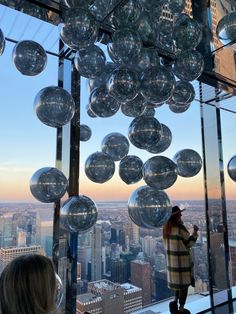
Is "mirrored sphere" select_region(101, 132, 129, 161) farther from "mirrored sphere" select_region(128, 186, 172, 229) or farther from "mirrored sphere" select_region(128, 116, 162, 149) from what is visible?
"mirrored sphere" select_region(128, 186, 172, 229)

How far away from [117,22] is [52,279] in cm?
156

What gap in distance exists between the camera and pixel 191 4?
10.5 ft

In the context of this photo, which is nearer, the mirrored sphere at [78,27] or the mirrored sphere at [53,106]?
the mirrored sphere at [78,27]

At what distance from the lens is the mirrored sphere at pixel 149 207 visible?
1829 mm

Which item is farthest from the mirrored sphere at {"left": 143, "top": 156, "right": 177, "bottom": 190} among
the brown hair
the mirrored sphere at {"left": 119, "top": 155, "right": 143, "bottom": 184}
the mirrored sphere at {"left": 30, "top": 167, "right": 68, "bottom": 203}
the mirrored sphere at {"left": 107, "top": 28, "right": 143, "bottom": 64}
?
the brown hair

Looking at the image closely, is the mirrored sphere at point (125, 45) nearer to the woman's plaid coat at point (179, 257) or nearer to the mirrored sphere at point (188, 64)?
the mirrored sphere at point (188, 64)

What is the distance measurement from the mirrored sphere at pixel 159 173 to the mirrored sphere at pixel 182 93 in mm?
512

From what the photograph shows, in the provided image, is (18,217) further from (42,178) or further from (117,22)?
(117,22)

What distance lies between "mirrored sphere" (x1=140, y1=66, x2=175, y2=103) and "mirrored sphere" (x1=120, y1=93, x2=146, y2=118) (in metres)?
0.23

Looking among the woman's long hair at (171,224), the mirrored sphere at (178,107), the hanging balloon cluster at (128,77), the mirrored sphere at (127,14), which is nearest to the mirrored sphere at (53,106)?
the hanging balloon cluster at (128,77)

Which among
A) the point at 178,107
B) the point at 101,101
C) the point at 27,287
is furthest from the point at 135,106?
the point at 27,287

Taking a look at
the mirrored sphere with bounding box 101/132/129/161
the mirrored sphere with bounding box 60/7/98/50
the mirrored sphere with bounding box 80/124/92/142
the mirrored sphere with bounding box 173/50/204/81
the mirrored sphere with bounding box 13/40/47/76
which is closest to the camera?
the mirrored sphere with bounding box 60/7/98/50

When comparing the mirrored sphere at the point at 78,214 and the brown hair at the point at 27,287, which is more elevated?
the mirrored sphere at the point at 78,214

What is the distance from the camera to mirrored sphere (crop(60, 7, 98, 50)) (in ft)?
5.64
